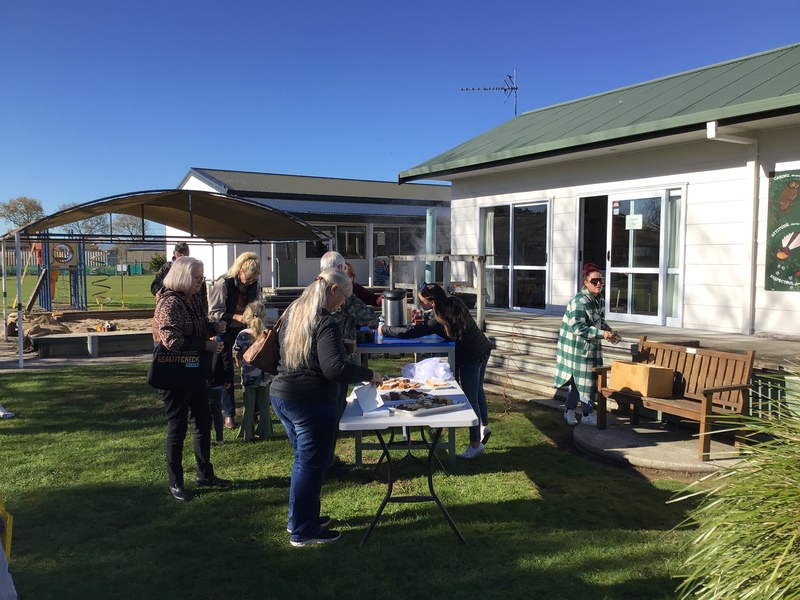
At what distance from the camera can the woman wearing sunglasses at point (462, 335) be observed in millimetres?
5207

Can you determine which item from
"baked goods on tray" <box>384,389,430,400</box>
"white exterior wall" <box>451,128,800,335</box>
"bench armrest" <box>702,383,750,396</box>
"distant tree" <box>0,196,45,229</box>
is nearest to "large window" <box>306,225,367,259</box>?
"white exterior wall" <box>451,128,800,335</box>

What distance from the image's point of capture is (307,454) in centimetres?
365

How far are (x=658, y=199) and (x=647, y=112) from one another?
1290 mm

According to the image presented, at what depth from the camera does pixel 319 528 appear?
380 centimetres

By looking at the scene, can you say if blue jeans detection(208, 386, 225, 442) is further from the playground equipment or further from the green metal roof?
the playground equipment

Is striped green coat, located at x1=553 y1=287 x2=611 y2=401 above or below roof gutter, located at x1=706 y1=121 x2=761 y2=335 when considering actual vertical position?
below

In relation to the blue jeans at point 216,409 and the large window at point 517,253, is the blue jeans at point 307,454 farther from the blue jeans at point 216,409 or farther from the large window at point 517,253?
the large window at point 517,253

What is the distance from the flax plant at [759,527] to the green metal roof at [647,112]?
5739mm

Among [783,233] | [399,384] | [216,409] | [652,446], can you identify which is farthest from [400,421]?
[783,233]

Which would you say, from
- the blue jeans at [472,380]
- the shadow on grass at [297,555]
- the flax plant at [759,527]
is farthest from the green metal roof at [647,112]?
the flax plant at [759,527]

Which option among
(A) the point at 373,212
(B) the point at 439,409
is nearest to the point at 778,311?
(B) the point at 439,409

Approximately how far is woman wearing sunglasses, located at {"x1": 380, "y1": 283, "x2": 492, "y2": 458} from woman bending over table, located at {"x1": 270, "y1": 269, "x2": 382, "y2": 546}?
1.57m

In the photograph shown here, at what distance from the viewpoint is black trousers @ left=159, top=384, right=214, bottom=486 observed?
14.4ft

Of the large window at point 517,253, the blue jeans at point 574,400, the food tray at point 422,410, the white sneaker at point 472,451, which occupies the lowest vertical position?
the white sneaker at point 472,451
